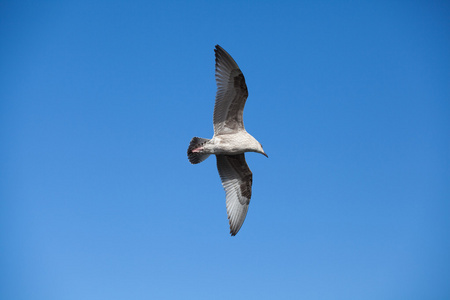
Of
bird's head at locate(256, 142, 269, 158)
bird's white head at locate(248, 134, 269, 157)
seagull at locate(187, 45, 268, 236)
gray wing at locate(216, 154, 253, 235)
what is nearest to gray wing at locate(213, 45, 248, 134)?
seagull at locate(187, 45, 268, 236)

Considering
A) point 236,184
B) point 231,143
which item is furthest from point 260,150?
point 236,184

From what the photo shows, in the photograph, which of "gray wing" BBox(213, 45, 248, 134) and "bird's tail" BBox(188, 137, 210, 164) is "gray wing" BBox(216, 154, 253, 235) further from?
"gray wing" BBox(213, 45, 248, 134)

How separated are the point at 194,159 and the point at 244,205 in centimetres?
216

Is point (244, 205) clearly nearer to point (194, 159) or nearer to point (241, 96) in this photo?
point (194, 159)

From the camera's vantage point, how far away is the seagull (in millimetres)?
8852

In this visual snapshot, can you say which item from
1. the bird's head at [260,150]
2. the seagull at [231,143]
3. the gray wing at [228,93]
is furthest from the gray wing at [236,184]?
the gray wing at [228,93]

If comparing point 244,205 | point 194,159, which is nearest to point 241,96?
point 194,159

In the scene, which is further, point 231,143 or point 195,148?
point 195,148

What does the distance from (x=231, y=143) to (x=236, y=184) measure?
1.75m

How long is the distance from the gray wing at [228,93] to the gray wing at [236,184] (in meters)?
1.37

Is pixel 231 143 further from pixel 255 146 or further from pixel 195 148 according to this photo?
pixel 195 148

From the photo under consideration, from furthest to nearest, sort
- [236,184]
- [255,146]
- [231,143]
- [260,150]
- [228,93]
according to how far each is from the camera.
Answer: [236,184]
[260,150]
[255,146]
[231,143]
[228,93]

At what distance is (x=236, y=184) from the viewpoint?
10469 millimetres

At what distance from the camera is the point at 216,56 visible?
8.88 metres
